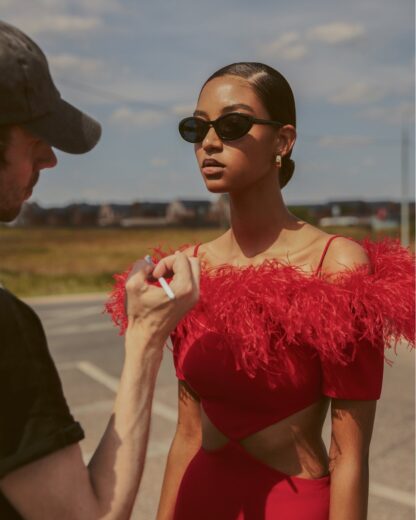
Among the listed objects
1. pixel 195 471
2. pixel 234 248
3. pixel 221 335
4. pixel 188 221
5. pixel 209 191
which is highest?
pixel 209 191

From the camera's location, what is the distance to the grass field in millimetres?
25516

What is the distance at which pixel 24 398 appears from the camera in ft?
4.65

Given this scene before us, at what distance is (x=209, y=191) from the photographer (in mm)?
2414

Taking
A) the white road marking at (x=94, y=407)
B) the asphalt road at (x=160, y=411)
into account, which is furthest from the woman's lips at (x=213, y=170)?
the white road marking at (x=94, y=407)

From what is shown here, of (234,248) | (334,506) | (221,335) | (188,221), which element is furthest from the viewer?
(188,221)

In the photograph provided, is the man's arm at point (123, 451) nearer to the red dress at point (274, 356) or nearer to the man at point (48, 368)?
the man at point (48, 368)

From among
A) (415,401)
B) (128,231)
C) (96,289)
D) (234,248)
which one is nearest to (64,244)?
(128,231)

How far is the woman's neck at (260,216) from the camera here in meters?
2.43

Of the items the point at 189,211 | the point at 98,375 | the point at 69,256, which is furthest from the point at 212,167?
the point at 189,211

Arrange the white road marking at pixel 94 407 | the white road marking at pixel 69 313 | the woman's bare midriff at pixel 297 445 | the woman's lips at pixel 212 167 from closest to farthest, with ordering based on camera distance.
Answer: the woman's bare midriff at pixel 297 445, the woman's lips at pixel 212 167, the white road marking at pixel 94 407, the white road marking at pixel 69 313

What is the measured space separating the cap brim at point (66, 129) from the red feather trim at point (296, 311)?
0.78 m

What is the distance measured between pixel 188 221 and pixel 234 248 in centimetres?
6313

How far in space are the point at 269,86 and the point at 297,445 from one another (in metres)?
1.14

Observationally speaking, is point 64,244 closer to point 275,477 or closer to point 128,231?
point 128,231
